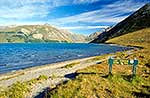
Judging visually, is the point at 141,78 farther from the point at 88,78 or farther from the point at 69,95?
the point at 69,95

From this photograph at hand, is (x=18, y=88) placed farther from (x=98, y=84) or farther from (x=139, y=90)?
(x=139, y=90)

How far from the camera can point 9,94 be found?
73.8ft

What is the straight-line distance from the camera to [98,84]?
81.3 feet

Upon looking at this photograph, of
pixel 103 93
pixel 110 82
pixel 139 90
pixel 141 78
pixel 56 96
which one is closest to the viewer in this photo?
pixel 56 96

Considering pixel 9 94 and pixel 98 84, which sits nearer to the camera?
pixel 9 94

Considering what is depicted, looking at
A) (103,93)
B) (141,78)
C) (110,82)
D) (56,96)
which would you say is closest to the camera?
(56,96)

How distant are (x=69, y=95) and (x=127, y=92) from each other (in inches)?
218

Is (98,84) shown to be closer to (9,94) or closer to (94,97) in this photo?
(94,97)

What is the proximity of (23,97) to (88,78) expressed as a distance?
8.33m

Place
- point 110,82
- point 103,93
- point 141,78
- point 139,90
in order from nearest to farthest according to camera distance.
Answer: point 103,93
point 139,90
point 110,82
point 141,78

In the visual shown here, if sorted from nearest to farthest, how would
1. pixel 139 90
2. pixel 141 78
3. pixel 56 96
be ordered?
1. pixel 56 96
2. pixel 139 90
3. pixel 141 78

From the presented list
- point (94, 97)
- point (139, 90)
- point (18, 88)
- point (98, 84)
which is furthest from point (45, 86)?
point (139, 90)

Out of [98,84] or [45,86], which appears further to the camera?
[45,86]

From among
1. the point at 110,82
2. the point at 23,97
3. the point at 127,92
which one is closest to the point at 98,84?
the point at 110,82
